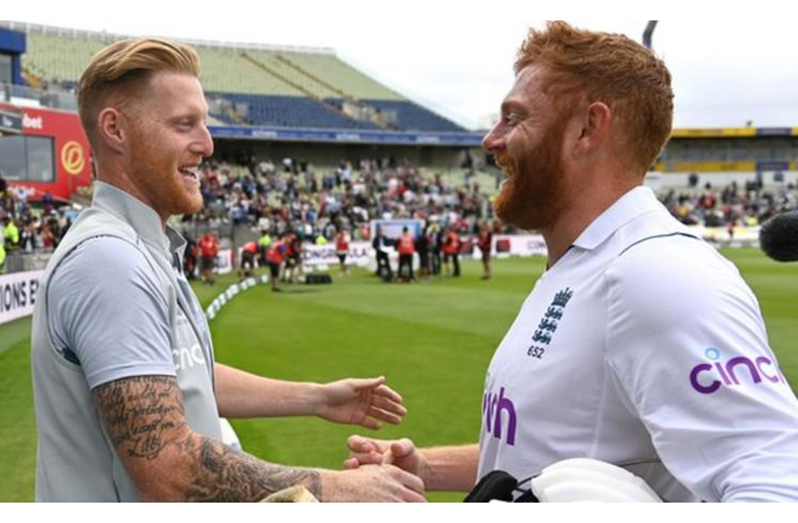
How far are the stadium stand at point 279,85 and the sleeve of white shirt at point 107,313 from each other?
41670 millimetres

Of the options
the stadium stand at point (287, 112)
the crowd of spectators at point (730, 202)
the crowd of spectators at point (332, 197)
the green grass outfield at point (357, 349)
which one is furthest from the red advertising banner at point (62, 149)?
the crowd of spectators at point (730, 202)

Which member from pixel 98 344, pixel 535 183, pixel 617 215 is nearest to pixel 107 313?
pixel 98 344

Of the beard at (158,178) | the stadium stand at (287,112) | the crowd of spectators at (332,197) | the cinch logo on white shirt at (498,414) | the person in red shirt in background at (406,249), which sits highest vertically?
the beard at (158,178)

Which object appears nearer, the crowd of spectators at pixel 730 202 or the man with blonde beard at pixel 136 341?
the man with blonde beard at pixel 136 341

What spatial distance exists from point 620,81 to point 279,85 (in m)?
55.9

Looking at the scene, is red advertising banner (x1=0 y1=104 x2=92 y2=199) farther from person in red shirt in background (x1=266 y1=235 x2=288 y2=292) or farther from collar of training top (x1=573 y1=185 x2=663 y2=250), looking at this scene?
collar of training top (x1=573 y1=185 x2=663 y2=250)

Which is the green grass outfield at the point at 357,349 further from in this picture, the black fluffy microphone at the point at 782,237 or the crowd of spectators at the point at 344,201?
the crowd of spectators at the point at 344,201

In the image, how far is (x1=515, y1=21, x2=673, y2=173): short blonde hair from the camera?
2.08 metres

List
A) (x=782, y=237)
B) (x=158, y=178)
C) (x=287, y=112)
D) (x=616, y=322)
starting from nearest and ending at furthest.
A: (x=616, y=322)
(x=782, y=237)
(x=158, y=178)
(x=287, y=112)

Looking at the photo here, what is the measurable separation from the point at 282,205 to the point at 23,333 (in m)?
30.2

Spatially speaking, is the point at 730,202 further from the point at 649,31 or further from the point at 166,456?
the point at 166,456

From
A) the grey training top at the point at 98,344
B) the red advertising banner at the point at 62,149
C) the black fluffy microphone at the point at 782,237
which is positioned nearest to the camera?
the black fluffy microphone at the point at 782,237

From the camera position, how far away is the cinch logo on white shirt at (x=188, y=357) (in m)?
2.19

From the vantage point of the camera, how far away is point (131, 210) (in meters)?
2.34
